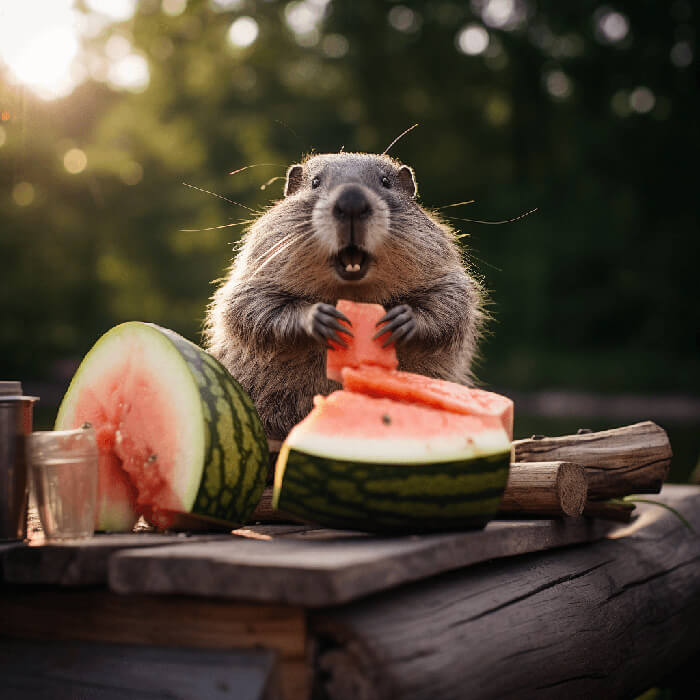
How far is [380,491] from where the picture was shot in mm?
2168

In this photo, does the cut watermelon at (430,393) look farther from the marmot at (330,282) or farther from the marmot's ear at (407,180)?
the marmot's ear at (407,180)

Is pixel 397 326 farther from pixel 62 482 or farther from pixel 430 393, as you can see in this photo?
pixel 62 482

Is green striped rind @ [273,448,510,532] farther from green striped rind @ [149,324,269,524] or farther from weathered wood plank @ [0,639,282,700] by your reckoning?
weathered wood plank @ [0,639,282,700]

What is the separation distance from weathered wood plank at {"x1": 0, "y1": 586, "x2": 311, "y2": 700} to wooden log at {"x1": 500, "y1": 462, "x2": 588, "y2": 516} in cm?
126

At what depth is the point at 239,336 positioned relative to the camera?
132 inches

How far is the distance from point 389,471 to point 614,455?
138 centimetres

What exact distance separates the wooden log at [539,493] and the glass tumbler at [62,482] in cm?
78

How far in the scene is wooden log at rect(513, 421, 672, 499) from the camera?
3205 mm

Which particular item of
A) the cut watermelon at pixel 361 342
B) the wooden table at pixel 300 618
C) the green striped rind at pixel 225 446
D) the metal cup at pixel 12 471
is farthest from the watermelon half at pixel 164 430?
the cut watermelon at pixel 361 342

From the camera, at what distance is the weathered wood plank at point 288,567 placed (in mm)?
1676

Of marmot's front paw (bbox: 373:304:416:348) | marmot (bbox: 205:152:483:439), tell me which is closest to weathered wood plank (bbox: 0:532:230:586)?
marmot's front paw (bbox: 373:304:416:348)

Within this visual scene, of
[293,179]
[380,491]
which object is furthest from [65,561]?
[293,179]

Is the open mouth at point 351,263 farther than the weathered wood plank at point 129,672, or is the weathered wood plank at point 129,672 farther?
the open mouth at point 351,263

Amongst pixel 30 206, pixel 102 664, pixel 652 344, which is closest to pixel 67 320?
pixel 30 206
